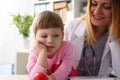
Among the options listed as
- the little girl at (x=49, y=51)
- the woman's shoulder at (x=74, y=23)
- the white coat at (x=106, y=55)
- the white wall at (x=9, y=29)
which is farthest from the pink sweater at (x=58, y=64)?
the white wall at (x=9, y=29)

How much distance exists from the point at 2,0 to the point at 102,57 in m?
3.00

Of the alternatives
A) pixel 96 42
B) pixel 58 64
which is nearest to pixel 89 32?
pixel 96 42

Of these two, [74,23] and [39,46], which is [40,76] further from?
[74,23]

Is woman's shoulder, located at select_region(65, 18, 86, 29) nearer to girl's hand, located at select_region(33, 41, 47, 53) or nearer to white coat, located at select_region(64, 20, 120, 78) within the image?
white coat, located at select_region(64, 20, 120, 78)

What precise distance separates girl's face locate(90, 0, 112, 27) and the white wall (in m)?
2.74

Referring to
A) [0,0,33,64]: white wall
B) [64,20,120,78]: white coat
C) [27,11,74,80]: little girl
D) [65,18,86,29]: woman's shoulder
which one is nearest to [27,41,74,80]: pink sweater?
A: [27,11,74,80]: little girl

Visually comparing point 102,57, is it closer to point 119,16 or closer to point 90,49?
point 90,49

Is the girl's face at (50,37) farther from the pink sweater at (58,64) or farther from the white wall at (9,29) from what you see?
the white wall at (9,29)

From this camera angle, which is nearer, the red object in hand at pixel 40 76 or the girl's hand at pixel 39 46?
the red object in hand at pixel 40 76

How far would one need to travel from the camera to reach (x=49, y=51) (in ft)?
2.83

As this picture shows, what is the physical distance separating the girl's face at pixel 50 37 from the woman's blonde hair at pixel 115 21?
1.17ft

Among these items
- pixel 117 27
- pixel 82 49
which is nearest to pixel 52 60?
pixel 82 49

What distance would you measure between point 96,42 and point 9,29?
113 inches

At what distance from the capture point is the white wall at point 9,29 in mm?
3809
